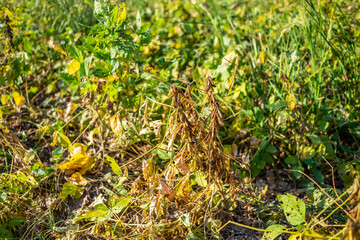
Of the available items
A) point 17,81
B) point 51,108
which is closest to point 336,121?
point 51,108

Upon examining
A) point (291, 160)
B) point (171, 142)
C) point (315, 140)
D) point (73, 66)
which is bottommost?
point (291, 160)

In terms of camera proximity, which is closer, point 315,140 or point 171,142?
point 171,142

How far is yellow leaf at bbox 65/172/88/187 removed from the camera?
5.29ft

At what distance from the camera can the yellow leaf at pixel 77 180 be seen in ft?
5.29

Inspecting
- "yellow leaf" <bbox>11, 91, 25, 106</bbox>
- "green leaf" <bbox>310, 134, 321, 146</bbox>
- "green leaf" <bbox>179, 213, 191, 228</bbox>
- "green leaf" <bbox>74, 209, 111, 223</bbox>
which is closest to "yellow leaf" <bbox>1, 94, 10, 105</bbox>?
"yellow leaf" <bbox>11, 91, 25, 106</bbox>

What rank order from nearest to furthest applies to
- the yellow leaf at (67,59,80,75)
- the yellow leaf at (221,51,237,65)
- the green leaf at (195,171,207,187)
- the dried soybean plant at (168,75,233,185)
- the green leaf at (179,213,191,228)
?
the dried soybean plant at (168,75,233,185), the green leaf at (179,213,191,228), the green leaf at (195,171,207,187), the yellow leaf at (67,59,80,75), the yellow leaf at (221,51,237,65)

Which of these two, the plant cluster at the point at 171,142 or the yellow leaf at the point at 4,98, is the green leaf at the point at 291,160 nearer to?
the plant cluster at the point at 171,142

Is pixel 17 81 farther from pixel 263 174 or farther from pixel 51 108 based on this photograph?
pixel 263 174

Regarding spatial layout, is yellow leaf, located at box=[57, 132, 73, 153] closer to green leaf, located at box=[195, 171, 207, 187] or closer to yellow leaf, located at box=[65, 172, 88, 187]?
yellow leaf, located at box=[65, 172, 88, 187]

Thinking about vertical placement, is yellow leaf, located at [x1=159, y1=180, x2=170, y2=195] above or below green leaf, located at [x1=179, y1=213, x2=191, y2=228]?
above

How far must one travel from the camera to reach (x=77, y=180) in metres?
1.62

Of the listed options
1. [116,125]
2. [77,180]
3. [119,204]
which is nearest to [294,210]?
[119,204]

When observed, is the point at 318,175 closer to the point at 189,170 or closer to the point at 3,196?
the point at 189,170

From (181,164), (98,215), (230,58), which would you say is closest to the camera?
(181,164)
